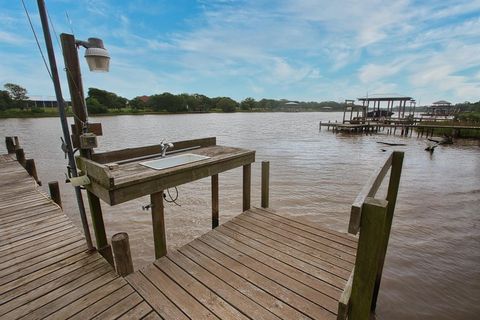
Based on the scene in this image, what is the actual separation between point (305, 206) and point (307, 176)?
335 cm

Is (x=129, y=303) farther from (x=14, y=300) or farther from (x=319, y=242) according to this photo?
(x=319, y=242)

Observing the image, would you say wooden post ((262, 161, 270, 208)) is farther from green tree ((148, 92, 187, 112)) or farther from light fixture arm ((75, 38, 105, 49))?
green tree ((148, 92, 187, 112))

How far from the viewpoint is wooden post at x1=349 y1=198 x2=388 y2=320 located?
51.1 inches

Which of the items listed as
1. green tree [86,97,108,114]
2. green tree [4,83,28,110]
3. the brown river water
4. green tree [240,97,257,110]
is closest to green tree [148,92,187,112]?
green tree [86,97,108,114]

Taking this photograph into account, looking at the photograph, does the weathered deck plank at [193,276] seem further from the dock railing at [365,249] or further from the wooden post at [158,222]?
the dock railing at [365,249]

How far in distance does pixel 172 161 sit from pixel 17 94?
83294mm

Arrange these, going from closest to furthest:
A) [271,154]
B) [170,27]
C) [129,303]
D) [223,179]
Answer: [129,303]
[223,179]
[271,154]
[170,27]

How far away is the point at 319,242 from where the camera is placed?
3363 millimetres

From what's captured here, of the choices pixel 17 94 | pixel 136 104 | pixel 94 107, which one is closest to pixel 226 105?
pixel 136 104

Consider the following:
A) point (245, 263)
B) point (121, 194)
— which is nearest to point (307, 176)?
point (245, 263)

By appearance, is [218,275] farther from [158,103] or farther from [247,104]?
[247,104]

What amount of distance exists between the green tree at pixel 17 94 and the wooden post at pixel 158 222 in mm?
77664

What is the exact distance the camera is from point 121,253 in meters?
2.56

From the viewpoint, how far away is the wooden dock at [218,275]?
1.65 m
